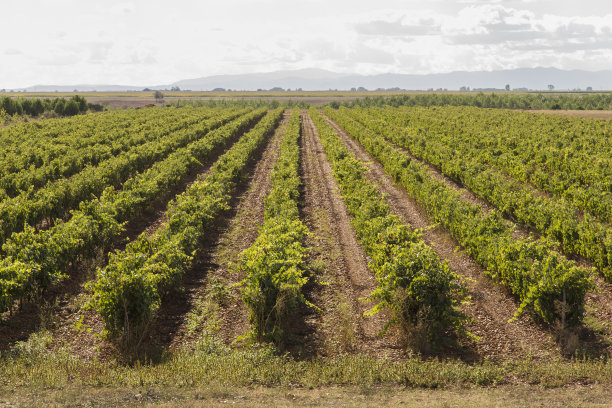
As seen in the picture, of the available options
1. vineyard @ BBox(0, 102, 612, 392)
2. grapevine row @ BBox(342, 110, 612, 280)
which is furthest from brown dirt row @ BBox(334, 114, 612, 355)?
grapevine row @ BBox(342, 110, 612, 280)

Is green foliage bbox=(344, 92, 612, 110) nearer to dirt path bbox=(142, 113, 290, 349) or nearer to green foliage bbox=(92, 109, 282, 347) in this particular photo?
dirt path bbox=(142, 113, 290, 349)

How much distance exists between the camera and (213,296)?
14.9 metres

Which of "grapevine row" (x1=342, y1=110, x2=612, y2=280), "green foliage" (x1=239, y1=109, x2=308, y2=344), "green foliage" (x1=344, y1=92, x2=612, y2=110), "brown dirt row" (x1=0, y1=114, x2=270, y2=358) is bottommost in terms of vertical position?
"brown dirt row" (x1=0, y1=114, x2=270, y2=358)

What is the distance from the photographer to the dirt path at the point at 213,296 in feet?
42.2

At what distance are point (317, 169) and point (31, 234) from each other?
23.8m

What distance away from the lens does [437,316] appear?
11773mm

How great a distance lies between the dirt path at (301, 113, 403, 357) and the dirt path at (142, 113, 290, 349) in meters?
2.36

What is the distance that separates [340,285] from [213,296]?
4028mm

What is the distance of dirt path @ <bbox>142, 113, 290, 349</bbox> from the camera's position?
507 inches

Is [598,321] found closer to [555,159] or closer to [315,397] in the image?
[315,397]

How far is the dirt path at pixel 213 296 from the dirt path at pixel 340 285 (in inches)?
92.8

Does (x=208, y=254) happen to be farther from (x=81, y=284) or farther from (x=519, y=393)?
(x=519, y=393)

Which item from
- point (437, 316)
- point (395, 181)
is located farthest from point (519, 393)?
point (395, 181)

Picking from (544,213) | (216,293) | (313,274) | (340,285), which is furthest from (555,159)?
(216,293)
